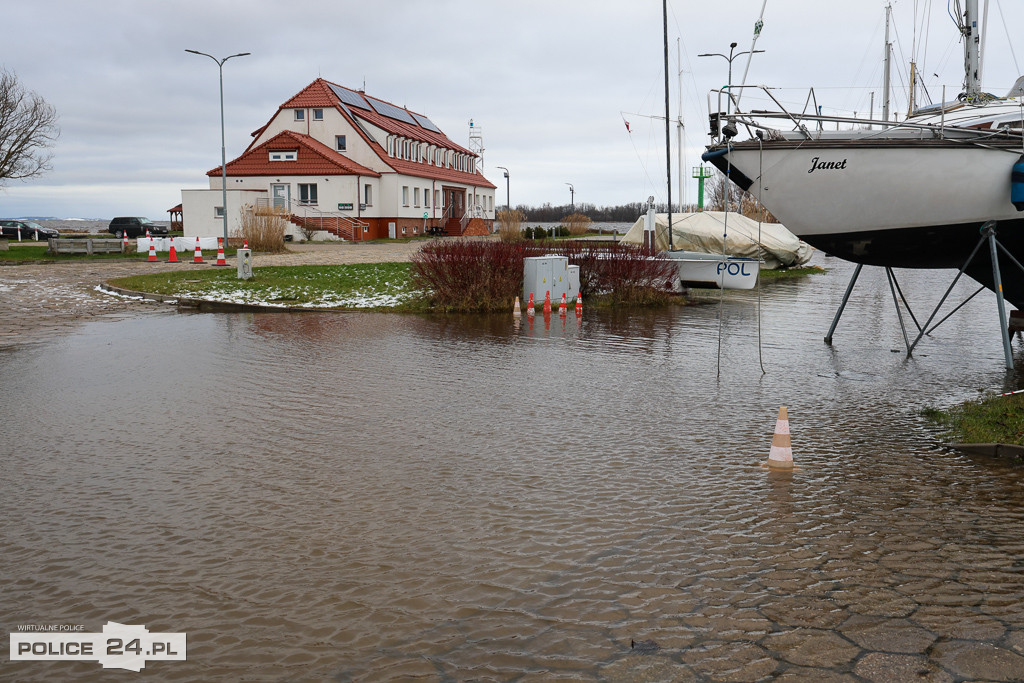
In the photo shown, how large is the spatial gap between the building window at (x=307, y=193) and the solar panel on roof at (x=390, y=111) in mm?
11460

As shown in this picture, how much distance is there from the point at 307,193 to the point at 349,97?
9770mm

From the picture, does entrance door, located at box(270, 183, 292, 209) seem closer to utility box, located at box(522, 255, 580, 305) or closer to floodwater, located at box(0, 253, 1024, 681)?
utility box, located at box(522, 255, 580, 305)

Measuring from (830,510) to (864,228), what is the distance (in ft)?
23.3

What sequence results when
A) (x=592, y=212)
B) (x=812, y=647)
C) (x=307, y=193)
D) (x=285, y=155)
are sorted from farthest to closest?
(x=592, y=212)
(x=285, y=155)
(x=307, y=193)
(x=812, y=647)

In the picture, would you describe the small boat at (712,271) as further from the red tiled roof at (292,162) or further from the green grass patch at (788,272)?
the red tiled roof at (292,162)

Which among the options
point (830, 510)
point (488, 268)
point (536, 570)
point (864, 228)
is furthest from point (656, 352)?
point (536, 570)

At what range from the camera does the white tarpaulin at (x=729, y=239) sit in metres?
34.0

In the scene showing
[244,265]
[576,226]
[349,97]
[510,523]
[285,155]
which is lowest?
[510,523]

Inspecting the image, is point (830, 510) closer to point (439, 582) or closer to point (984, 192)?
point (439, 582)

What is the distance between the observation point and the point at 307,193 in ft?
171

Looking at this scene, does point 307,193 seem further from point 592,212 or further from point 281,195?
point 592,212

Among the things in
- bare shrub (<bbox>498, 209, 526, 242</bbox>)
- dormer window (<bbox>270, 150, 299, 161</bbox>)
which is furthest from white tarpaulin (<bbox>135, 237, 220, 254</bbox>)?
bare shrub (<bbox>498, 209, 526, 242</bbox>)

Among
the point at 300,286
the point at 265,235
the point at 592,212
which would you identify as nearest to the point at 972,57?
the point at 300,286

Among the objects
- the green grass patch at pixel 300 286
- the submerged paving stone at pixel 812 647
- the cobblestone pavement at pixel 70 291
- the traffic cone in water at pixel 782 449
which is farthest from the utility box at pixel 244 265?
the submerged paving stone at pixel 812 647
